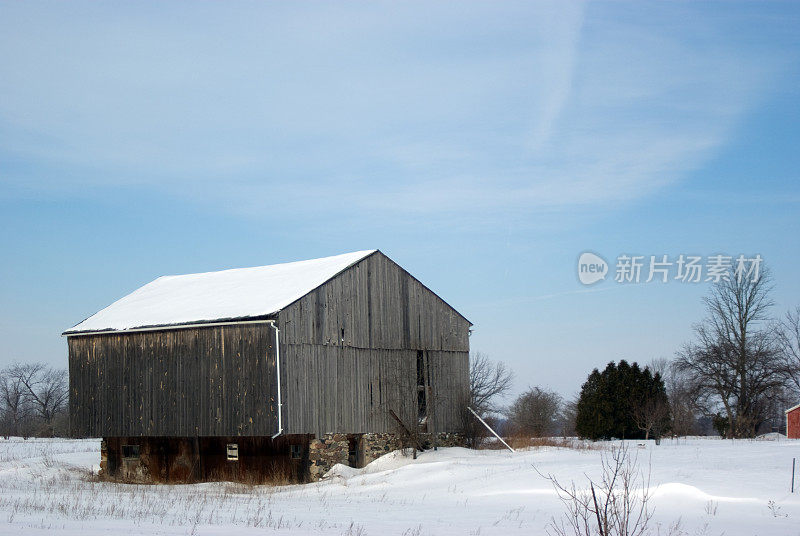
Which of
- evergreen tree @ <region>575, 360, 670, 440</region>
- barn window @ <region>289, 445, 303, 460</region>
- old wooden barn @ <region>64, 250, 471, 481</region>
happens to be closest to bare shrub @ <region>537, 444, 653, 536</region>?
old wooden barn @ <region>64, 250, 471, 481</region>

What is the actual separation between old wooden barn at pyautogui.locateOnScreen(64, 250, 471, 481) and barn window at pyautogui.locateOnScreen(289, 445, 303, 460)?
0.15 ft

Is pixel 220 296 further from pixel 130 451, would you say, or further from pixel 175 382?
pixel 130 451

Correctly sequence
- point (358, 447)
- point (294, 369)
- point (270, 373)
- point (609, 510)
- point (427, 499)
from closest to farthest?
point (609, 510) → point (427, 499) → point (270, 373) → point (294, 369) → point (358, 447)

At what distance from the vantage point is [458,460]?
32531 mm

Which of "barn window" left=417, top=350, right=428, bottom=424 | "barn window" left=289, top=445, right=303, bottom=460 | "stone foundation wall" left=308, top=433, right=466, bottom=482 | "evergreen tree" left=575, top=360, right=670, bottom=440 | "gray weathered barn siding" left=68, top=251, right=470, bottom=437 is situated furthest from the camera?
"evergreen tree" left=575, top=360, right=670, bottom=440

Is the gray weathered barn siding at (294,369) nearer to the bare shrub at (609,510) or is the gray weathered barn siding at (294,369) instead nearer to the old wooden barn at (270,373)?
Result: the old wooden barn at (270,373)

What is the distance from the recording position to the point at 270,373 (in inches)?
1168

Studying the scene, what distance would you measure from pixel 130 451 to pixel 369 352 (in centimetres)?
1091

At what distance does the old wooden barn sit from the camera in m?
30.4

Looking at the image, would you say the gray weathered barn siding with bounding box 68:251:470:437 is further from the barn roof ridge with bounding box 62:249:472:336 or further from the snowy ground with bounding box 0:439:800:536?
the snowy ground with bounding box 0:439:800:536

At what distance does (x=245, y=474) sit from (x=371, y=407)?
5439 mm

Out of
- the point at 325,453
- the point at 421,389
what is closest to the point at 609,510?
the point at 325,453

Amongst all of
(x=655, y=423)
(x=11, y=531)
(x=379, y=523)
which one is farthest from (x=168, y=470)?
(x=655, y=423)

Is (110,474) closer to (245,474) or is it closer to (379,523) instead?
(245,474)
